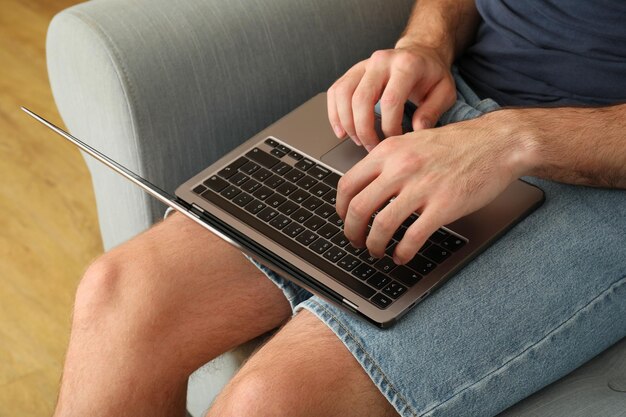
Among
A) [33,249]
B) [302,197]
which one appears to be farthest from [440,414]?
[33,249]

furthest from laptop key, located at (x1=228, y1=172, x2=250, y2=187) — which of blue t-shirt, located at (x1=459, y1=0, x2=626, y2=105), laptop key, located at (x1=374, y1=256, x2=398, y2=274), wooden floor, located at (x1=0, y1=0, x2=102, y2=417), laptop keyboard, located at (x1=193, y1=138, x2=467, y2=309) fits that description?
wooden floor, located at (x1=0, y1=0, x2=102, y2=417)

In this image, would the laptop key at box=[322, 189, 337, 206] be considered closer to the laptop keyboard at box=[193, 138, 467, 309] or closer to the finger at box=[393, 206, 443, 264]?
the laptop keyboard at box=[193, 138, 467, 309]

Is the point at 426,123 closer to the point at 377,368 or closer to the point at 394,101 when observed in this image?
the point at 394,101

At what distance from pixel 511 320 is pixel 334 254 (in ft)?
0.59

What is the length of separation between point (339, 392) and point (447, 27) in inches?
21.7

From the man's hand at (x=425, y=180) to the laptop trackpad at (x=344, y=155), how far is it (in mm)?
141

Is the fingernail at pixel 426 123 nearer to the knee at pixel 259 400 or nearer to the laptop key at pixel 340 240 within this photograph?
the laptop key at pixel 340 240

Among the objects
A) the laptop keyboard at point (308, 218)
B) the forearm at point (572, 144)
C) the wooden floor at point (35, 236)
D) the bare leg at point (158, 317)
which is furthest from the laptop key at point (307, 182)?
the wooden floor at point (35, 236)

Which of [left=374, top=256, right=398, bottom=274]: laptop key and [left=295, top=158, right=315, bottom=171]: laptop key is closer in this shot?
[left=374, top=256, right=398, bottom=274]: laptop key

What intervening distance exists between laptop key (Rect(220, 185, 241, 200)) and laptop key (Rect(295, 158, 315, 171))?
0.07 metres

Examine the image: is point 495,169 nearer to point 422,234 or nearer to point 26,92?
point 422,234

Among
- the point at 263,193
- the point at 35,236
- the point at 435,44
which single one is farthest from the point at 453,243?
the point at 35,236

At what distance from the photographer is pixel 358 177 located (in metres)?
0.83

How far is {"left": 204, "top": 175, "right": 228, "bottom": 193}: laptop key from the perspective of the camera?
38.6 inches
